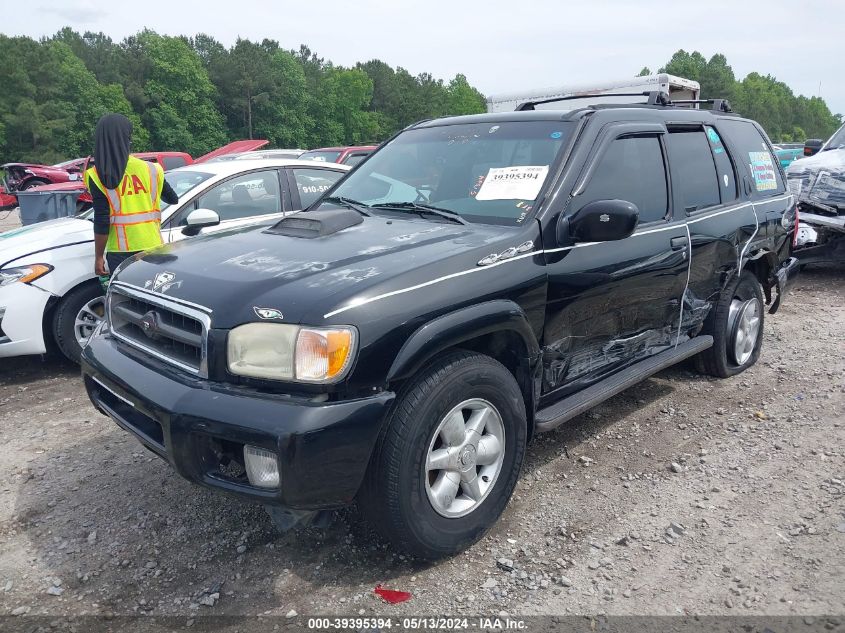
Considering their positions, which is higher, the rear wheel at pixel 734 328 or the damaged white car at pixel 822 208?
the damaged white car at pixel 822 208

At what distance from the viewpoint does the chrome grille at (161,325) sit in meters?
2.62

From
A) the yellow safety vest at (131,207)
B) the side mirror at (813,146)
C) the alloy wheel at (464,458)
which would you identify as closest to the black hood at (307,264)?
the alloy wheel at (464,458)

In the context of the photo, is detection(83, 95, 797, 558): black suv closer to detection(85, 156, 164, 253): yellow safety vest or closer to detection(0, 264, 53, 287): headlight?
detection(85, 156, 164, 253): yellow safety vest

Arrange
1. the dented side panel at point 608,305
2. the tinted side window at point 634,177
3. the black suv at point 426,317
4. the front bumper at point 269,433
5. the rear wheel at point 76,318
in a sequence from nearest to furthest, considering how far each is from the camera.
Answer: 1. the front bumper at point 269,433
2. the black suv at point 426,317
3. the dented side panel at point 608,305
4. the tinted side window at point 634,177
5. the rear wheel at point 76,318

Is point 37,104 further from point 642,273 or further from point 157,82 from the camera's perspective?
point 642,273

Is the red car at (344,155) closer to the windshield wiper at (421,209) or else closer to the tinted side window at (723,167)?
the tinted side window at (723,167)

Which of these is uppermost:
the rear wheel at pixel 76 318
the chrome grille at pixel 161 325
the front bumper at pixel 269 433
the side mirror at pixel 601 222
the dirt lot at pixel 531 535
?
the side mirror at pixel 601 222

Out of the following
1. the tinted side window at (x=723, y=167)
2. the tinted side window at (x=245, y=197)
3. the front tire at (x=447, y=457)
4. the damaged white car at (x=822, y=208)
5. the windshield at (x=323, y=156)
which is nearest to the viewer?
the front tire at (x=447, y=457)

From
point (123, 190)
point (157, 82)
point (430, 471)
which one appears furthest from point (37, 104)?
point (430, 471)

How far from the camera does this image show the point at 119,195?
4836mm

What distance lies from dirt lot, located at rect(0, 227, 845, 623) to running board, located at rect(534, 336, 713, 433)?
0.44 meters

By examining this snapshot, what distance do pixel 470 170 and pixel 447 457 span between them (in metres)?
1.64

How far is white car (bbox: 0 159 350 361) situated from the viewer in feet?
16.5

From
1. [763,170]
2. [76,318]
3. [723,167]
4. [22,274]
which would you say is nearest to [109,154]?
[22,274]
